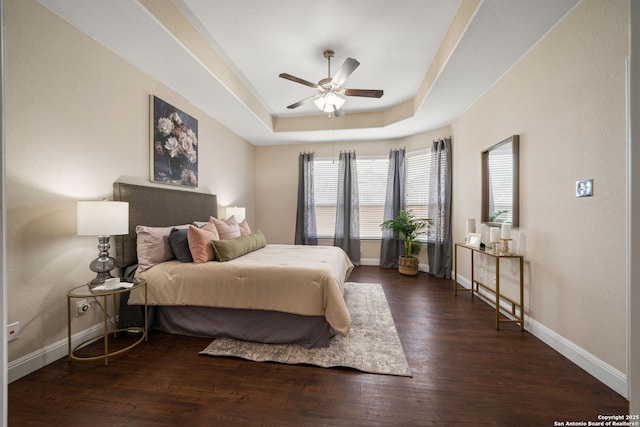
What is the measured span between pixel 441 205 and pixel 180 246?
13.2ft

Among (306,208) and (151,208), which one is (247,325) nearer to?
(151,208)

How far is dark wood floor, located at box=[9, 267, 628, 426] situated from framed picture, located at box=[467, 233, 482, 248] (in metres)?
1.22

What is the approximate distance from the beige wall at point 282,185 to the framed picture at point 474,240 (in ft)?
7.14

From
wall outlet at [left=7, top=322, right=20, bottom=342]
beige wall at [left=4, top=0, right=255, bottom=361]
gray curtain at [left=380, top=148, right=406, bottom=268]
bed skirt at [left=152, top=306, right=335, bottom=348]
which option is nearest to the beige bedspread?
bed skirt at [left=152, top=306, right=335, bottom=348]

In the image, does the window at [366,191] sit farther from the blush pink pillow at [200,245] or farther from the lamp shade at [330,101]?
the blush pink pillow at [200,245]

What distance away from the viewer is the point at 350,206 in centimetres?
530

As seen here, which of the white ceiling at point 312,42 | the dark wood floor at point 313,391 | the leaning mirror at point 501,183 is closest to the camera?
the dark wood floor at point 313,391

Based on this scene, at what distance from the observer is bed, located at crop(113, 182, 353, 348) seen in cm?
214

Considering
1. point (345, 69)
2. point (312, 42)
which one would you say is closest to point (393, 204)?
point (345, 69)

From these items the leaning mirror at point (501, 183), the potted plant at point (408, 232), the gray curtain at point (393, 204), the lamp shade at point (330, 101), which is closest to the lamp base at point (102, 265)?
the lamp shade at point (330, 101)

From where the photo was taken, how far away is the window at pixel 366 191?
5.08 metres

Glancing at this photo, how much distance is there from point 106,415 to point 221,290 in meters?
0.99

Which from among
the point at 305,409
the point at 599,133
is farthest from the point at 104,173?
the point at 599,133

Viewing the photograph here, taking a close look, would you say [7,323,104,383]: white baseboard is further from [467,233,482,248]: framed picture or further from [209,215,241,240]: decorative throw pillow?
[467,233,482,248]: framed picture
